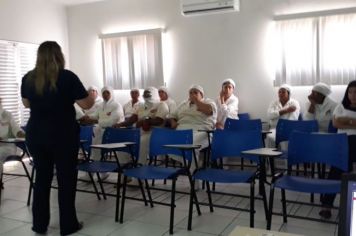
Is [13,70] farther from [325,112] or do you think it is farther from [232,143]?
[325,112]

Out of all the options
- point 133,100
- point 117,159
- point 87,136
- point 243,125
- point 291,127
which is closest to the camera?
point 117,159

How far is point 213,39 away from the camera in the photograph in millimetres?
5492

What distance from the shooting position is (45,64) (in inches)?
104

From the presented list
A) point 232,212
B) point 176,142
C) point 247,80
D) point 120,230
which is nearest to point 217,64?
point 247,80

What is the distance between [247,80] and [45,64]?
340cm

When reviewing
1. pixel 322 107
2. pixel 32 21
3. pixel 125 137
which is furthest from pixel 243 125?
pixel 32 21

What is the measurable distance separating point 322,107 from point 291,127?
0.61 meters

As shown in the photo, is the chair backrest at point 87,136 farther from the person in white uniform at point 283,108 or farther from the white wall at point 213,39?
the person in white uniform at point 283,108

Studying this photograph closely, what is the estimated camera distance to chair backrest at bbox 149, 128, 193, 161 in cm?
345

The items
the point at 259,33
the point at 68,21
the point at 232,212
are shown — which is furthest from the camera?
the point at 68,21

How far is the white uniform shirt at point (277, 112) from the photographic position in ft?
15.3

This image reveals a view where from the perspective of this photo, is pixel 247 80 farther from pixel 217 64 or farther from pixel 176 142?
pixel 176 142

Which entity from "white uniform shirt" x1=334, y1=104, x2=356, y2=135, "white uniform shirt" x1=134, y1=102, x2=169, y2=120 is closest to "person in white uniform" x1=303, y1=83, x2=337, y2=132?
"white uniform shirt" x1=334, y1=104, x2=356, y2=135

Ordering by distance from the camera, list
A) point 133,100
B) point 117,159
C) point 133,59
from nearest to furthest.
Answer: point 117,159, point 133,100, point 133,59
